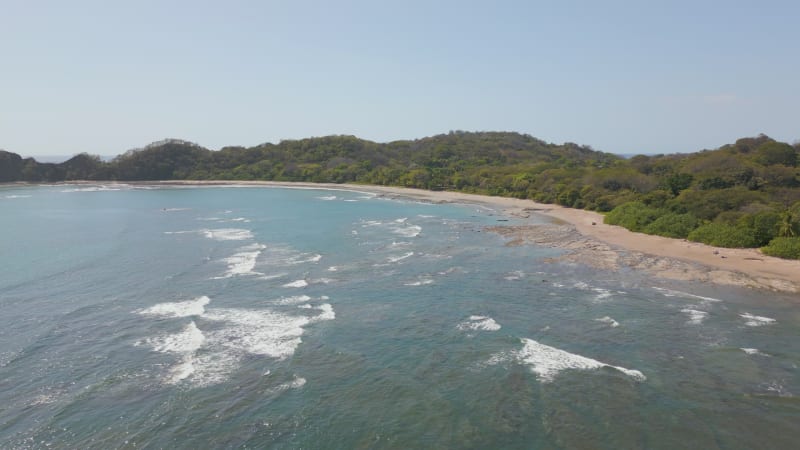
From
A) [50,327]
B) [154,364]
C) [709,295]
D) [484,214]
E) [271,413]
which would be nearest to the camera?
[271,413]

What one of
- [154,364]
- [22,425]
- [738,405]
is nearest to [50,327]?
[154,364]

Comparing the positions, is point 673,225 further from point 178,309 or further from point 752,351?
point 178,309

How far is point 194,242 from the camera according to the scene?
173 feet

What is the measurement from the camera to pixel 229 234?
58.0m

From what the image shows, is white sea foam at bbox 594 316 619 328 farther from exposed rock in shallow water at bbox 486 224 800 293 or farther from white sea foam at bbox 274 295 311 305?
white sea foam at bbox 274 295 311 305

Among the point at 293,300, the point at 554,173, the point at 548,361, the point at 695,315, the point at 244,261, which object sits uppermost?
the point at 554,173

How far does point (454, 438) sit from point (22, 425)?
1532 centimetres

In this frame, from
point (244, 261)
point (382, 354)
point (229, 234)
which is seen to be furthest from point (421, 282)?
point (229, 234)

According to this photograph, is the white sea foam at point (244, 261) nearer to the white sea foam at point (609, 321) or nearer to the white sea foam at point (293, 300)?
the white sea foam at point (293, 300)

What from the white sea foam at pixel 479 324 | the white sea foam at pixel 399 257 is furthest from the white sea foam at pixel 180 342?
the white sea foam at pixel 399 257

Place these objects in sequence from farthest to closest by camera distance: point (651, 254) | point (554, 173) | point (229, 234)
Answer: point (554, 173), point (229, 234), point (651, 254)

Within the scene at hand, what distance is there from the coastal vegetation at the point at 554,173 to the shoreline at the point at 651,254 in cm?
236

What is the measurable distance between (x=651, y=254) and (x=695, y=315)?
55.1ft

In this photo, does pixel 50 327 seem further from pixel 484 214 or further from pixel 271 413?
pixel 484 214
